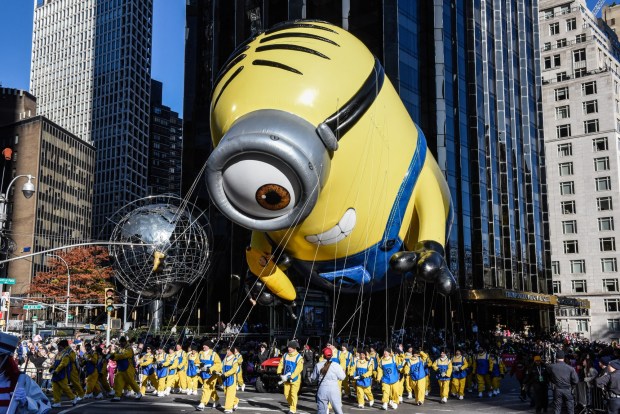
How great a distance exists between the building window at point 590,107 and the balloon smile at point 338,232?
Answer: 65.1 m

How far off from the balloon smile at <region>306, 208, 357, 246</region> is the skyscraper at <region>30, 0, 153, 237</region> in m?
109

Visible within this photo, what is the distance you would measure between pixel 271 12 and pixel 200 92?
8079mm

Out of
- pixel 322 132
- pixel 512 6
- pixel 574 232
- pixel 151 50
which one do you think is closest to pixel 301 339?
pixel 322 132

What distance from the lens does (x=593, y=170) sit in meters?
70.8

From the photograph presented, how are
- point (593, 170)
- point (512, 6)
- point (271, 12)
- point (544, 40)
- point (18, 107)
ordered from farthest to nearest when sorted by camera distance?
1. point (18, 107)
2. point (544, 40)
3. point (593, 170)
4. point (512, 6)
5. point (271, 12)

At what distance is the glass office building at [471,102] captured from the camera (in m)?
38.1

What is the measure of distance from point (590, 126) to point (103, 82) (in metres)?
90.8

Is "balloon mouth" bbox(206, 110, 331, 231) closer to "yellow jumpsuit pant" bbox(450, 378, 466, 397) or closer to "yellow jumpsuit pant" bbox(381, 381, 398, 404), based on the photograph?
"yellow jumpsuit pant" bbox(381, 381, 398, 404)

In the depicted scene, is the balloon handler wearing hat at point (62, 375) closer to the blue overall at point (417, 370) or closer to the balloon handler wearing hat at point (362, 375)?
the balloon handler wearing hat at point (362, 375)

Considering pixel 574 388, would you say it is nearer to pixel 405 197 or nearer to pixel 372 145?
pixel 405 197

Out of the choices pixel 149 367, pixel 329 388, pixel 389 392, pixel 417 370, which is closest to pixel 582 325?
pixel 417 370

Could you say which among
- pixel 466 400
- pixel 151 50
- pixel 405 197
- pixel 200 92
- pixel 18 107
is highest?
pixel 151 50

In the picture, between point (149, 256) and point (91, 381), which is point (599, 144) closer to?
point (149, 256)

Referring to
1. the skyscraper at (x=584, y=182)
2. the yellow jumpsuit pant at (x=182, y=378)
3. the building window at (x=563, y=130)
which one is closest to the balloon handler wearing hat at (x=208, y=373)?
the yellow jumpsuit pant at (x=182, y=378)
